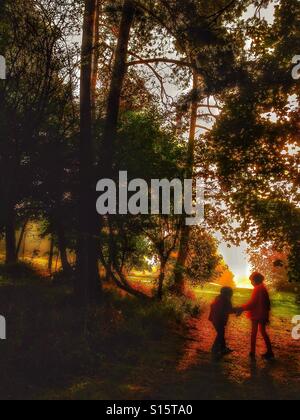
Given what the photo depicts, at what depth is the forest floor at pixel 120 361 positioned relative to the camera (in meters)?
6.59

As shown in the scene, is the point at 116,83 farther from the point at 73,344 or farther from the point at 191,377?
the point at 191,377

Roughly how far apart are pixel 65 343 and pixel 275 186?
285 inches

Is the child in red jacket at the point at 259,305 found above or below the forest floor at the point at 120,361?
above

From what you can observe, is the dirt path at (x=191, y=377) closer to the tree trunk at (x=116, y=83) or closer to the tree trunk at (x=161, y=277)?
the tree trunk at (x=161, y=277)

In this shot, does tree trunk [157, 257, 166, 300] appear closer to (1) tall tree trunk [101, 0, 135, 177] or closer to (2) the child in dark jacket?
(1) tall tree trunk [101, 0, 135, 177]

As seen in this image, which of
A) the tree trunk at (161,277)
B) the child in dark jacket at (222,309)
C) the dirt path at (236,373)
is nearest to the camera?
the dirt path at (236,373)

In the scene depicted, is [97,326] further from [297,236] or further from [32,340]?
[297,236]

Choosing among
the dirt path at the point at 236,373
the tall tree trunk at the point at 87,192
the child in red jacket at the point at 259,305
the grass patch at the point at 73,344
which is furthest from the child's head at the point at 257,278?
the tall tree trunk at the point at 87,192

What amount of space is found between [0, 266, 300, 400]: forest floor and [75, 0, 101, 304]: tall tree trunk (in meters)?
0.67

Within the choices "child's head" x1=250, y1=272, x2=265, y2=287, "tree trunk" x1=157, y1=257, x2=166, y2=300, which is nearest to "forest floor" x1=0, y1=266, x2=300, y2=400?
"child's head" x1=250, y1=272, x2=265, y2=287

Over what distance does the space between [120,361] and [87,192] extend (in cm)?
463

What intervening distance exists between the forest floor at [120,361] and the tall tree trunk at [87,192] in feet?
2.20
